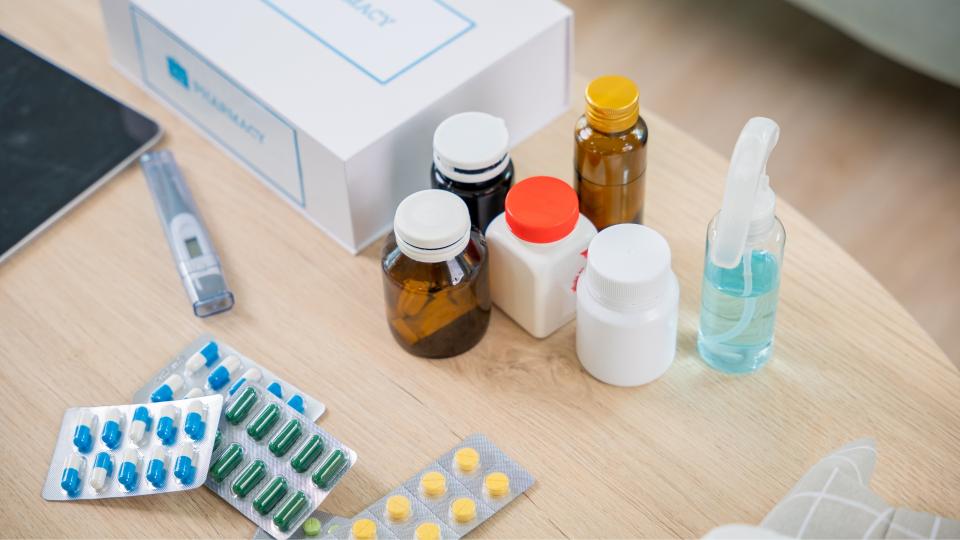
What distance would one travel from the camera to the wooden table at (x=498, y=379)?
33.0 inches

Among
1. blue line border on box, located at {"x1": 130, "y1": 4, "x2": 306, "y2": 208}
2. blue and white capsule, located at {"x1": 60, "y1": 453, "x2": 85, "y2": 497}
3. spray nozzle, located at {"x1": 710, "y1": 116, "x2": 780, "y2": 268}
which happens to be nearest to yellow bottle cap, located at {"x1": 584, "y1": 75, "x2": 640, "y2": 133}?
spray nozzle, located at {"x1": 710, "y1": 116, "x2": 780, "y2": 268}

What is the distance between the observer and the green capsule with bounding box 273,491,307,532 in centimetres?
80

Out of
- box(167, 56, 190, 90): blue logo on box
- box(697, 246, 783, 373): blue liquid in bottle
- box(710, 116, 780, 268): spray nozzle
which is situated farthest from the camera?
box(167, 56, 190, 90): blue logo on box

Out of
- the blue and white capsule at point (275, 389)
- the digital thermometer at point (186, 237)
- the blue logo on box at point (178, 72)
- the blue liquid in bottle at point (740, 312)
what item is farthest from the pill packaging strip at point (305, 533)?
the blue logo on box at point (178, 72)

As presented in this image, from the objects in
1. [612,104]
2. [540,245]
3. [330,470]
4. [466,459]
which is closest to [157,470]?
[330,470]

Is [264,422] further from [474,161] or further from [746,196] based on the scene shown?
[746,196]

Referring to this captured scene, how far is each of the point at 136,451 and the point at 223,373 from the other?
0.09 metres

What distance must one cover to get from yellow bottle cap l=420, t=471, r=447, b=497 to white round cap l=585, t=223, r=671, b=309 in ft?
0.59

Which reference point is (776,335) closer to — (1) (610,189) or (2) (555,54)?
(1) (610,189)

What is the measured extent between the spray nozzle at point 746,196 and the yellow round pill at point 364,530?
1.03 feet

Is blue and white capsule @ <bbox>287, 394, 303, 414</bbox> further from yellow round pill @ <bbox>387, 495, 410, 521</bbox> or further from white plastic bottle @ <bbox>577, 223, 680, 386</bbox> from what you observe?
white plastic bottle @ <bbox>577, 223, 680, 386</bbox>

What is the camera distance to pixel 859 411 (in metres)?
0.88

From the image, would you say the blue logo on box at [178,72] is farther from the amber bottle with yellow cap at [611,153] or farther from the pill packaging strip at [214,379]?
the amber bottle with yellow cap at [611,153]

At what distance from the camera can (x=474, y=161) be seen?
2.93ft
